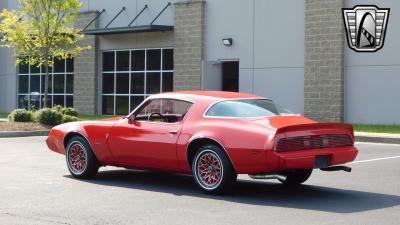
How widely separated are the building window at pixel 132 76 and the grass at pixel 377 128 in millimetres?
10594

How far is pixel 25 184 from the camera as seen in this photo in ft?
36.7

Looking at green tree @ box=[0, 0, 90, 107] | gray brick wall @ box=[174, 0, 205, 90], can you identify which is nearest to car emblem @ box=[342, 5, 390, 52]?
gray brick wall @ box=[174, 0, 205, 90]

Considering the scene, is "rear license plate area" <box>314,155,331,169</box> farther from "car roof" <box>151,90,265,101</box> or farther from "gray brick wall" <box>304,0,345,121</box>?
"gray brick wall" <box>304,0,345,121</box>

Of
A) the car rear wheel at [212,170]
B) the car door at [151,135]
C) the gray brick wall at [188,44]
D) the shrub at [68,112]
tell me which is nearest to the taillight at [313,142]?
the car rear wheel at [212,170]

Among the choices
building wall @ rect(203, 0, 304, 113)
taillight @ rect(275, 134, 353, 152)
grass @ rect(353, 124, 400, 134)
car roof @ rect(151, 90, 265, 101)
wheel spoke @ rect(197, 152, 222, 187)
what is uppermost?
building wall @ rect(203, 0, 304, 113)

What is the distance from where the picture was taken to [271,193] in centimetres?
1032

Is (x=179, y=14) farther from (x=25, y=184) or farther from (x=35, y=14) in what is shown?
(x=25, y=184)

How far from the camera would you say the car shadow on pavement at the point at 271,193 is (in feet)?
30.4

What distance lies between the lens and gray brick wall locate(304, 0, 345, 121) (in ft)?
91.8

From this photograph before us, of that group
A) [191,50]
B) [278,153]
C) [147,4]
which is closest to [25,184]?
[278,153]

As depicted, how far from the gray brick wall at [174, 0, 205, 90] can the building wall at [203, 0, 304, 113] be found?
1.06 ft

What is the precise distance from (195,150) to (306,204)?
1.85m

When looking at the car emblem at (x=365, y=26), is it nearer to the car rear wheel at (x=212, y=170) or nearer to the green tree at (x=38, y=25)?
the green tree at (x=38, y=25)

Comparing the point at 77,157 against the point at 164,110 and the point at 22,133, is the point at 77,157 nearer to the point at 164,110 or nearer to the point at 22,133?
the point at 164,110
